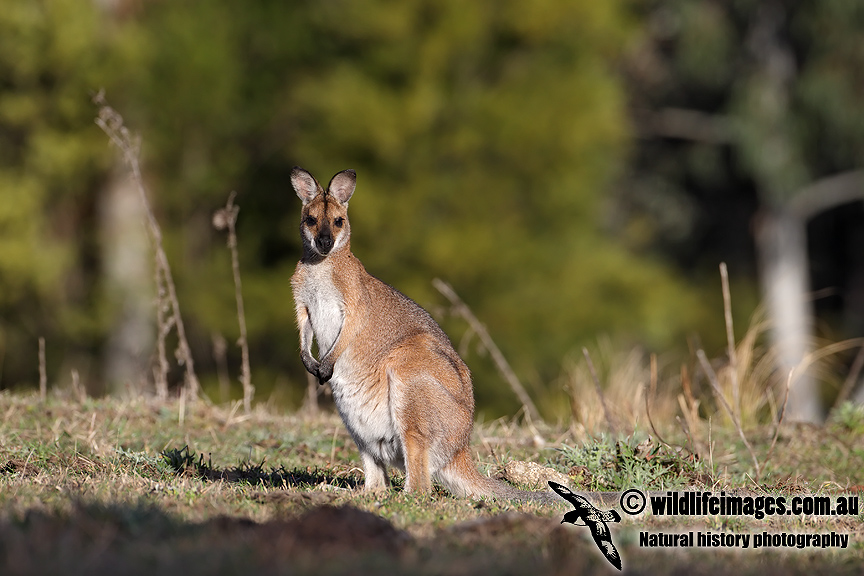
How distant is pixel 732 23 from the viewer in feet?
78.3

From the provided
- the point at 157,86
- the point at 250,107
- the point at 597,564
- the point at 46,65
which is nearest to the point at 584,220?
the point at 250,107

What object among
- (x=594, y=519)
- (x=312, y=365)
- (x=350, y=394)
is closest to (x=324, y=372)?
(x=312, y=365)

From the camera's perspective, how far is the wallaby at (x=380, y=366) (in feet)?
19.0

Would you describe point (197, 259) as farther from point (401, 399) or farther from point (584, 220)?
point (401, 399)

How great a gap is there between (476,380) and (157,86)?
8.87 metres

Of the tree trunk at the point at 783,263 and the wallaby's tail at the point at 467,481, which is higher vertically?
the tree trunk at the point at 783,263

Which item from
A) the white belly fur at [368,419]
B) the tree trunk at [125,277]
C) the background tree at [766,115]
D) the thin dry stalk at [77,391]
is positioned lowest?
the white belly fur at [368,419]

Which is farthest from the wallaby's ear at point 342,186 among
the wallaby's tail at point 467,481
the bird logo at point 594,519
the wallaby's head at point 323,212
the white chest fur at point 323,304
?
the bird logo at point 594,519

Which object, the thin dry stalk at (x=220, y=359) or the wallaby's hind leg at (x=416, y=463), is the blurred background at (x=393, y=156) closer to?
the thin dry stalk at (x=220, y=359)

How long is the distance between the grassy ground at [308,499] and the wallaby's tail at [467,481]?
152 mm

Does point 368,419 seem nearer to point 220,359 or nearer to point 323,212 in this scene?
point 323,212

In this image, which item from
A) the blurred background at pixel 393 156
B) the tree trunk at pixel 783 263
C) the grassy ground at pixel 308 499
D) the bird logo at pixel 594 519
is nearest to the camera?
the grassy ground at pixel 308 499

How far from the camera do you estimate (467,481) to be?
586cm

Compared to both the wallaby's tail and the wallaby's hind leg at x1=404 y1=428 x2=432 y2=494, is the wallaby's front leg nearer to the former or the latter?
the wallaby's hind leg at x1=404 y1=428 x2=432 y2=494
